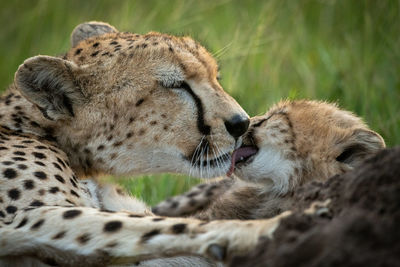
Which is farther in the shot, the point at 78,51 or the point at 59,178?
the point at 78,51

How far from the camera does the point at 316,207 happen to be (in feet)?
5.91

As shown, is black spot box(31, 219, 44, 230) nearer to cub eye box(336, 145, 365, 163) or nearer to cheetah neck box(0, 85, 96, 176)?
cheetah neck box(0, 85, 96, 176)

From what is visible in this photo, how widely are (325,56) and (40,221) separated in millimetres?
2950

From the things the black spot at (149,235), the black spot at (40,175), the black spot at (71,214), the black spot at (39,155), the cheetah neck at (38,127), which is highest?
the cheetah neck at (38,127)

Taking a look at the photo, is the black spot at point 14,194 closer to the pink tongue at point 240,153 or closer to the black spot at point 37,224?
the black spot at point 37,224

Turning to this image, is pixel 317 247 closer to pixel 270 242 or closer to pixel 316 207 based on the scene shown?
pixel 270 242

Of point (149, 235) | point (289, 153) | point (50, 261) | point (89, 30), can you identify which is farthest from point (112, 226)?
point (89, 30)

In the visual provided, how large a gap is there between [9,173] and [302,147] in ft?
3.94

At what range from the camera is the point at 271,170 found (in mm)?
2787

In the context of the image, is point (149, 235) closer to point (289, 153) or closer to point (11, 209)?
point (11, 209)

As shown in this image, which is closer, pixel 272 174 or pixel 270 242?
pixel 270 242

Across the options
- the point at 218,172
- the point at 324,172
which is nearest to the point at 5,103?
the point at 218,172

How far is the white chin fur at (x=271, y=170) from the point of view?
2766 mm

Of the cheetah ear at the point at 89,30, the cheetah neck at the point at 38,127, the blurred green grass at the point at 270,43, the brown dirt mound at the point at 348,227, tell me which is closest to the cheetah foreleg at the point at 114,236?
the brown dirt mound at the point at 348,227
